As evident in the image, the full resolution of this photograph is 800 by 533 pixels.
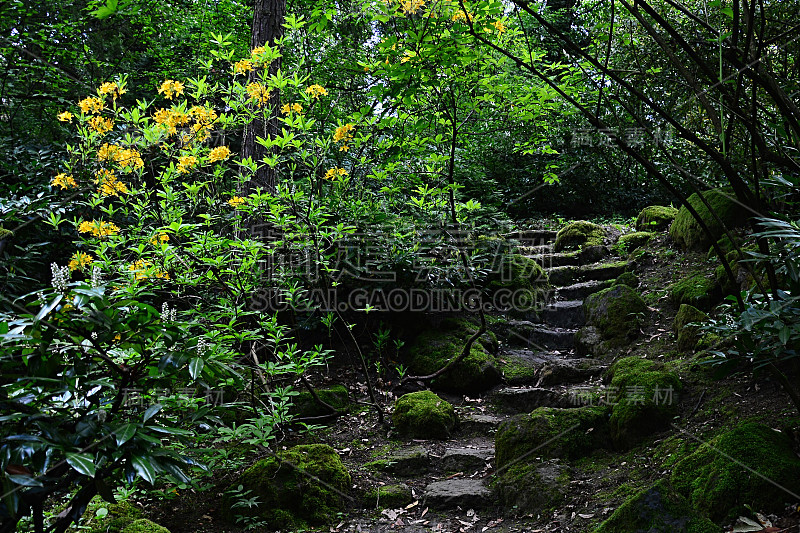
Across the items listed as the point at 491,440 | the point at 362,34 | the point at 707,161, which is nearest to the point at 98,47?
the point at 362,34

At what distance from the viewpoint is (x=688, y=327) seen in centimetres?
419

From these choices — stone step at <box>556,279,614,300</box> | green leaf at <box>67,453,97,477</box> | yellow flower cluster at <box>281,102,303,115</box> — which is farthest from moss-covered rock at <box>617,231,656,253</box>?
green leaf at <box>67,453,97,477</box>

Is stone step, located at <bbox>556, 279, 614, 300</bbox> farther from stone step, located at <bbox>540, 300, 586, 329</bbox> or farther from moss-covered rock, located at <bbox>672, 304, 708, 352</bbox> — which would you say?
moss-covered rock, located at <bbox>672, 304, 708, 352</bbox>

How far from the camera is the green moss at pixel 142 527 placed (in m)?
2.64

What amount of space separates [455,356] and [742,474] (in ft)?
9.63

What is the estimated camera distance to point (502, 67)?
4.29 meters

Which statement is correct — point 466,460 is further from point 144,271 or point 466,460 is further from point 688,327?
point 144,271

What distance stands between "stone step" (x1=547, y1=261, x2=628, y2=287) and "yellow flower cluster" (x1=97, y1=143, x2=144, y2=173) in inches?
224

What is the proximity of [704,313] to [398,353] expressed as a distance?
292 cm

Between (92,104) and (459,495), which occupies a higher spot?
(92,104)

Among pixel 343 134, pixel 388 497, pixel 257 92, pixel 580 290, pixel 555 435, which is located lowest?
pixel 388 497

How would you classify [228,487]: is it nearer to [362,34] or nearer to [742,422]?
[742,422]

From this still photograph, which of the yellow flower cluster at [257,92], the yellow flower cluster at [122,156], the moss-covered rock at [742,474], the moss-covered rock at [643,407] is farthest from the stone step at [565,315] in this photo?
the yellow flower cluster at [122,156]

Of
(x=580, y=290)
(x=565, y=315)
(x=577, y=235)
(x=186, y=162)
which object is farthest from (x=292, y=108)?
(x=577, y=235)
